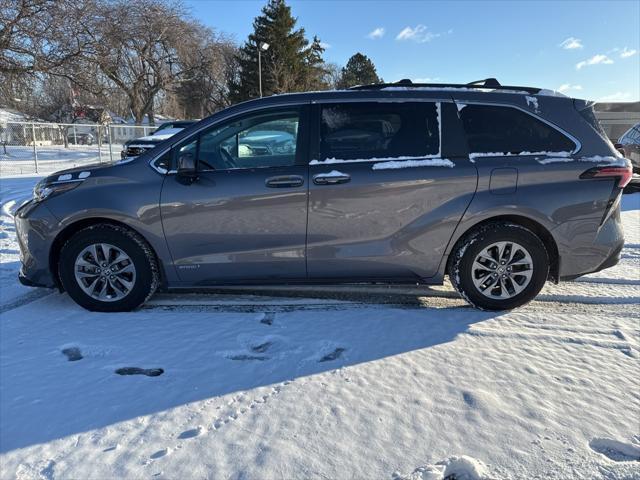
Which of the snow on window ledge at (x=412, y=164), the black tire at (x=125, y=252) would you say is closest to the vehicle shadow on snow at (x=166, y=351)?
the black tire at (x=125, y=252)

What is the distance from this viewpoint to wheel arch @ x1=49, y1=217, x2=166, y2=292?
3951 millimetres

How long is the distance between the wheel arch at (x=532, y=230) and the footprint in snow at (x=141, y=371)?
2434 mm

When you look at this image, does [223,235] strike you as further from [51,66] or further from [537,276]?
[51,66]

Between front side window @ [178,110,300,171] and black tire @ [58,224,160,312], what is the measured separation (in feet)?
2.76

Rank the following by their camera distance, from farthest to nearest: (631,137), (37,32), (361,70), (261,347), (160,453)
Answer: (361,70), (37,32), (631,137), (261,347), (160,453)

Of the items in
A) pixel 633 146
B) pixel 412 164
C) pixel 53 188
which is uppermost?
pixel 633 146

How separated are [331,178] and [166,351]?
1.80 m

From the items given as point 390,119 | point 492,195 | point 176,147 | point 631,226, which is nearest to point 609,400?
point 492,195

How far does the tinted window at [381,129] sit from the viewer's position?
3.89 metres

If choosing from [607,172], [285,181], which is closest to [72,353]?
[285,181]

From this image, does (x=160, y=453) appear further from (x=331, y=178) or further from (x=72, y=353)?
(x=331, y=178)

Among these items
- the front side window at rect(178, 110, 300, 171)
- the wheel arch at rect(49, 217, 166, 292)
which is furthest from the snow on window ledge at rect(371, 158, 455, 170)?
the wheel arch at rect(49, 217, 166, 292)

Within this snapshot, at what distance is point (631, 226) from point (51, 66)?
68.8ft

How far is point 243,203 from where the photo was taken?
3.84 meters
